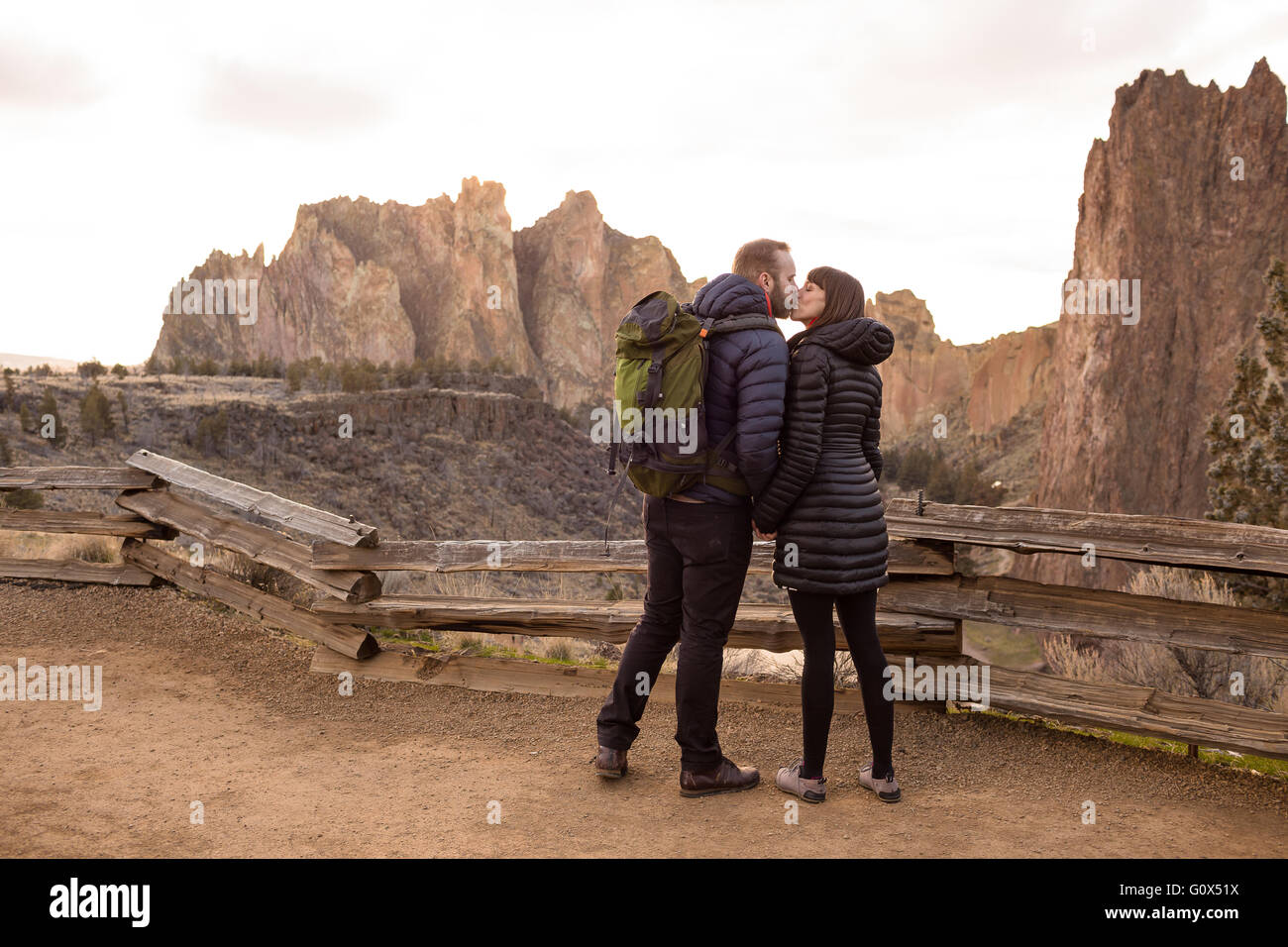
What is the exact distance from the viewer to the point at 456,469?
113 feet

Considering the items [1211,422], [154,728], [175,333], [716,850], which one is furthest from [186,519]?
[175,333]

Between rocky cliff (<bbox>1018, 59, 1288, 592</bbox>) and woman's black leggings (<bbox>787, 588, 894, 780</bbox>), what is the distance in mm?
27163

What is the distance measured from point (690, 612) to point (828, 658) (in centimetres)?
54

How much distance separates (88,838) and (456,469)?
31947mm

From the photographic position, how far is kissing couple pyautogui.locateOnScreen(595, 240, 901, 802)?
306cm

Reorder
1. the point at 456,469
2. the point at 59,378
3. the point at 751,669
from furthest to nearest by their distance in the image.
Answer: the point at 456,469
the point at 59,378
the point at 751,669

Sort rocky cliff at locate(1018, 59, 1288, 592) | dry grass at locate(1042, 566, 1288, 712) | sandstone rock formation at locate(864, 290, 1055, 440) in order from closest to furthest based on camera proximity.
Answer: dry grass at locate(1042, 566, 1288, 712)
rocky cliff at locate(1018, 59, 1288, 592)
sandstone rock formation at locate(864, 290, 1055, 440)

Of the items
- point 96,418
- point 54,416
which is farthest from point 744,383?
point 96,418

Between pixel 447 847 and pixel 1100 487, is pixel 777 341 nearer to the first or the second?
pixel 447 847

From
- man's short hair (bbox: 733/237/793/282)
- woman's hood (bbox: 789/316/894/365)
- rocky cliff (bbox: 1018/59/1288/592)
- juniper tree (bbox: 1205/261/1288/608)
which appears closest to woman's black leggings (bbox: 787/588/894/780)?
woman's hood (bbox: 789/316/894/365)

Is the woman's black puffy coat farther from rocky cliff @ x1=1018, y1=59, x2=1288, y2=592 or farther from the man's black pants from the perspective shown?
rocky cliff @ x1=1018, y1=59, x2=1288, y2=592

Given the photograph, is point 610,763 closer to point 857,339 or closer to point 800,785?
point 800,785

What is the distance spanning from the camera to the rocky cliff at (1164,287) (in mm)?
28766

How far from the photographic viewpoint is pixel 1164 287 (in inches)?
1197
